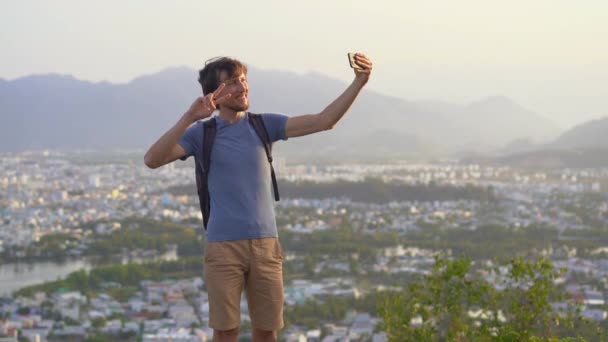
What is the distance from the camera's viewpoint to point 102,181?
136ft

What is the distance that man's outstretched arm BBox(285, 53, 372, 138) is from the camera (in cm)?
256

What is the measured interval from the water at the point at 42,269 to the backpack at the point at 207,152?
558 inches

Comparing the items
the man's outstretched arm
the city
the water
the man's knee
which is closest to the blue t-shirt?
the man's outstretched arm

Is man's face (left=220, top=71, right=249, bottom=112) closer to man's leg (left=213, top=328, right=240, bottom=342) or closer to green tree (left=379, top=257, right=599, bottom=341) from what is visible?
man's leg (left=213, top=328, right=240, bottom=342)

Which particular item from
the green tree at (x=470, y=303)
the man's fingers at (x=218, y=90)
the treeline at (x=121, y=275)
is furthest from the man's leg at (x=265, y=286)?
the treeline at (x=121, y=275)

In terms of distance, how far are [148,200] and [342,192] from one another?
6.58m

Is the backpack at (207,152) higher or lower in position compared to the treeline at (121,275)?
higher

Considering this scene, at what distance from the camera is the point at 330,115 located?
102 inches

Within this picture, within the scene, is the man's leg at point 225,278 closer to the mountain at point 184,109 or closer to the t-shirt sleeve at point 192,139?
the t-shirt sleeve at point 192,139

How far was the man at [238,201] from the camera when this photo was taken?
2.54m

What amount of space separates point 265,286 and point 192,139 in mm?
425

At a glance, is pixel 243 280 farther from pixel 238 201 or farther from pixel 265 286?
pixel 238 201

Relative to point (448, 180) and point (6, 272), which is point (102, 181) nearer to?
point (448, 180)

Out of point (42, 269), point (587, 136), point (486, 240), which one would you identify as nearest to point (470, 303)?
point (42, 269)
